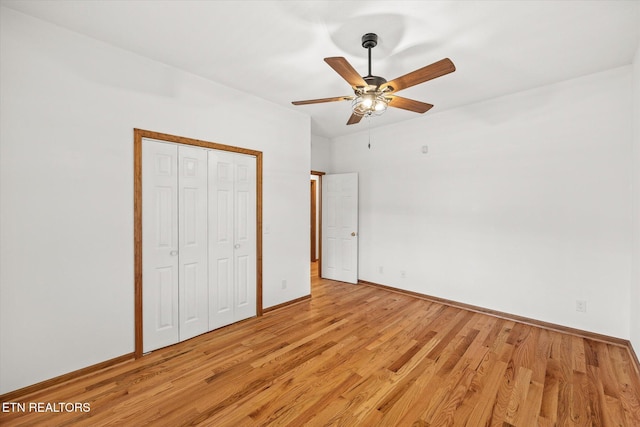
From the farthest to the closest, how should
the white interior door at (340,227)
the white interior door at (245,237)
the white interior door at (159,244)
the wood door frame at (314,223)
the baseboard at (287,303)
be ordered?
the wood door frame at (314,223) → the white interior door at (340,227) → the baseboard at (287,303) → the white interior door at (245,237) → the white interior door at (159,244)

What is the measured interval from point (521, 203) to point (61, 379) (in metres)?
4.96

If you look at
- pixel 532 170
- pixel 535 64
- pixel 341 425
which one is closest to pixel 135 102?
pixel 341 425

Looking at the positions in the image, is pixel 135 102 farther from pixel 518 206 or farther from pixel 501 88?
pixel 518 206

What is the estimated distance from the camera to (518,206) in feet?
11.3

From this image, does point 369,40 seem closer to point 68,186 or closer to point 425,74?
point 425,74

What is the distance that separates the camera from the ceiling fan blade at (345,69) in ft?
5.78

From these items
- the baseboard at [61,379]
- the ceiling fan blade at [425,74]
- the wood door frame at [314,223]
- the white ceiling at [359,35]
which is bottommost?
the baseboard at [61,379]

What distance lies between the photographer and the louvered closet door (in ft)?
10.4

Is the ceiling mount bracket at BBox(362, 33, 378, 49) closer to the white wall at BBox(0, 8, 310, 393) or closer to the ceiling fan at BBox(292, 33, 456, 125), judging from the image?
the ceiling fan at BBox(292, 33, 456, 125)

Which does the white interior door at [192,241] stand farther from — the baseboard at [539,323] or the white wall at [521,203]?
the baseboard at [539,323]

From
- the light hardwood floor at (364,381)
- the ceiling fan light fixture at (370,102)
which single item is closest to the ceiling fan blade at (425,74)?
the ceiling fan light fixture at (370,102)

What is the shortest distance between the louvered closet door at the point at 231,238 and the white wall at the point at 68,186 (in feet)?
2.09

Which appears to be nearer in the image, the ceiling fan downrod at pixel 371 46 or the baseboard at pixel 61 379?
the baseboard at pixel 61 379

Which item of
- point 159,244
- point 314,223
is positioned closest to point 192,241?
point 159,244
